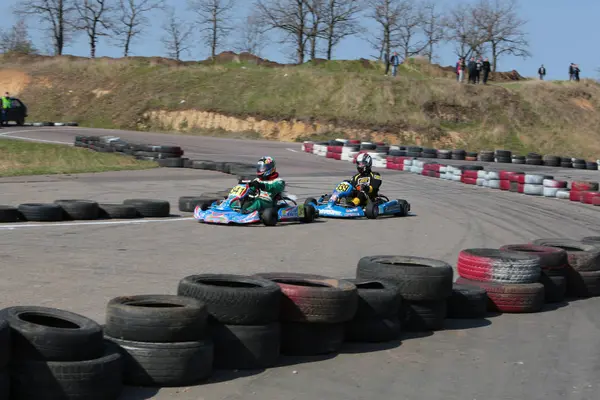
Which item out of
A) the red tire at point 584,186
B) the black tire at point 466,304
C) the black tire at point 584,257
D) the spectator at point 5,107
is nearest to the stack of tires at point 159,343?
the black tire at point 466,304

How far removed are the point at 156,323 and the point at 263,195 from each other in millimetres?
8602

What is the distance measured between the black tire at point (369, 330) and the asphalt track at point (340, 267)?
11cm

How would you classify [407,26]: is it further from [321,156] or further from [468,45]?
[321,156]

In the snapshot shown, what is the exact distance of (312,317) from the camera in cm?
617

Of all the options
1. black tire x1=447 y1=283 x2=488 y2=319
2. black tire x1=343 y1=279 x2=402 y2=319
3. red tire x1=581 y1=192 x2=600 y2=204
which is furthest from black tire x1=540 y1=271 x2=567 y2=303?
red tire x1=581 y1=192 x2=600 y2=204

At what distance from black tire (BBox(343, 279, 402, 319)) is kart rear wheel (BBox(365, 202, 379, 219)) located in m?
8.44

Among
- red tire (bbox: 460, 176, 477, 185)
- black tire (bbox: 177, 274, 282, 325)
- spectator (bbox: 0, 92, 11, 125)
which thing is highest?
spectator (bbox: 0, 92, 11, 125)

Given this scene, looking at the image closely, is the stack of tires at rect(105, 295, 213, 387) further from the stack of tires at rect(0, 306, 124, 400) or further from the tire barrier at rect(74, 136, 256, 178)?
the tire barrier at rect(74, 136, 256, 178)

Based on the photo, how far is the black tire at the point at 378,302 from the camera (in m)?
6.71

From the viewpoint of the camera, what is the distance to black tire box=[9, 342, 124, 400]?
4723 mm

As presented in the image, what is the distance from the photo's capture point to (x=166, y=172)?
23.4 meters

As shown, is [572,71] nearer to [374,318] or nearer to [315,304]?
[374,318]

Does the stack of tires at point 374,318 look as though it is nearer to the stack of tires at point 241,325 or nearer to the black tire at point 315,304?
the black tire at point 315,304

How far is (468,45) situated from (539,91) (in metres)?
16.3
